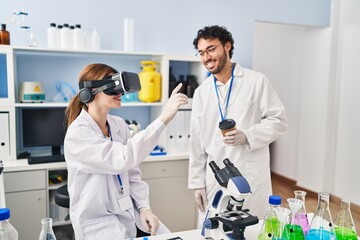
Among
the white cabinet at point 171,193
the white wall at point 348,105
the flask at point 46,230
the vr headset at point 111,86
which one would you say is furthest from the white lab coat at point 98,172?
the white wall at point 348,105

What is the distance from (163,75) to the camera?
3119mm

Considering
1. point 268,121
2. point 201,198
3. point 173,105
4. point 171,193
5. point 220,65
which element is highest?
point 220,65

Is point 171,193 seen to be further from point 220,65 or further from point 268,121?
→ point 220,65

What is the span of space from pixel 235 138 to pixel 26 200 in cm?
169

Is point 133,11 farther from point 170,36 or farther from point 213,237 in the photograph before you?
point 213,237

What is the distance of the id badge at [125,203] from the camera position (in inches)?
65.7

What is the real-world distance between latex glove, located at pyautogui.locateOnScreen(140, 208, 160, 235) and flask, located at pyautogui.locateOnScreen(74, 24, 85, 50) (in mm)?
1708

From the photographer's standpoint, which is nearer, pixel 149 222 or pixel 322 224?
pixel 322 224

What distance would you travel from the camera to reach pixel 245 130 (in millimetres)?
2062

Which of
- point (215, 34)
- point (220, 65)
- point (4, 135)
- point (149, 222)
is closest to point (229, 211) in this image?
point (149, 222)

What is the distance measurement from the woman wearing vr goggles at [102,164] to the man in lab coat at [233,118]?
0.56 m

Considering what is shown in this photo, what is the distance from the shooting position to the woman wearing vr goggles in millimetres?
1573

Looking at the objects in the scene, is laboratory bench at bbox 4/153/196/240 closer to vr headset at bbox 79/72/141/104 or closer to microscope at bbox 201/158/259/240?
vr headset at bbox 79/72/141/104

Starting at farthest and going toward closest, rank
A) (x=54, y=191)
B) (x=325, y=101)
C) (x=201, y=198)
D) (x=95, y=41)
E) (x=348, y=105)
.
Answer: (x=325, y=101) < (x=348, y=105) < (x=95, y=41) < (x=54, y=191) < (x=201, y=198)
